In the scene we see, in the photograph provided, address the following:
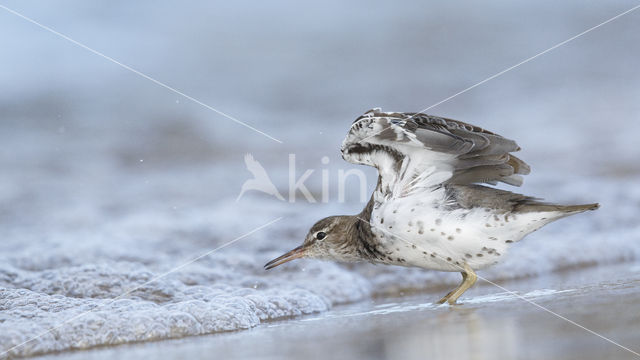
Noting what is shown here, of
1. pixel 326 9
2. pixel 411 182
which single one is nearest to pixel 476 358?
pixel 411 182

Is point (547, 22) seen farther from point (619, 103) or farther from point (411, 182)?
point (411, 182)

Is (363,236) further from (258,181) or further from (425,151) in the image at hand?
(258,181)

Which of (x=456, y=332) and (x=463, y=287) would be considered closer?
(x=456, y=332)

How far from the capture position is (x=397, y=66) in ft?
34.1

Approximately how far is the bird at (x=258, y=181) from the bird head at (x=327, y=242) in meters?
3.11

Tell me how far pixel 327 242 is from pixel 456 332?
6.20 feet

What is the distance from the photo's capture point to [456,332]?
9.66 feet

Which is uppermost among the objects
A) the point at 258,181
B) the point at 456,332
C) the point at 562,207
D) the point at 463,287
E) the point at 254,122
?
the point at 254,122

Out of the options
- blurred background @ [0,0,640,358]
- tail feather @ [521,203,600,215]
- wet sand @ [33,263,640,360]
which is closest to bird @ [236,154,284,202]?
blurred background @ [0,0,640,358]

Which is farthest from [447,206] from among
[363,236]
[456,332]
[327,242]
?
[456,332]

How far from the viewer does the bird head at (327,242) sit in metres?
4.69

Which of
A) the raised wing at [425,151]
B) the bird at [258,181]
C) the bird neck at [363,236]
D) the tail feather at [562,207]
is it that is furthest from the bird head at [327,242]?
the bird at [258,181]

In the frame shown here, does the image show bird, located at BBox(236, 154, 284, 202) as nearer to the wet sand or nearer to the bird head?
the bird head

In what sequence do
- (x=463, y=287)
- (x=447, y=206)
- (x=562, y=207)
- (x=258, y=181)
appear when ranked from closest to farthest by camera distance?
(x=562, y=207)
(x=447, y=206)
(x=463, y=287)
(x=258, y=181)
